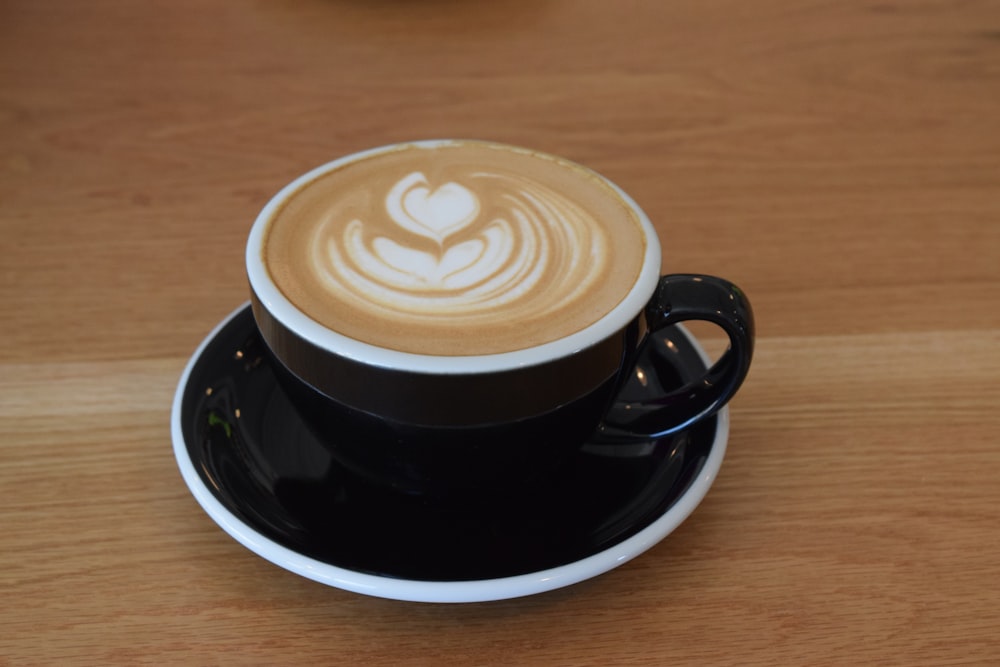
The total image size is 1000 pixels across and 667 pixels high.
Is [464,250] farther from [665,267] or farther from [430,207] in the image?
[665,267]

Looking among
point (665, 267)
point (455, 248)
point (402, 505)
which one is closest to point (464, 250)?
point (455, 248)

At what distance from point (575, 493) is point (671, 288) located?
13 centimetres

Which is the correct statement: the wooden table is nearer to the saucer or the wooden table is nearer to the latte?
the saucer

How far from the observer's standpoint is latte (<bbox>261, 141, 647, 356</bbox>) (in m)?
0.47

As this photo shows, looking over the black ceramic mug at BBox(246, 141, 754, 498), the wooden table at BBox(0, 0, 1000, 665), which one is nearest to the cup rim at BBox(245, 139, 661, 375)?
the black ceramic mug at BBox(246, 141, 754, 498)

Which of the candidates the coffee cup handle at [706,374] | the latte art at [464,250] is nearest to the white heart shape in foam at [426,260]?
the latte art at [464,250]

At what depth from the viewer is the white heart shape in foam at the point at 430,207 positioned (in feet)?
1.79

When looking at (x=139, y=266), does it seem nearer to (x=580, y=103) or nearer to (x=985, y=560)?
(x=580, y=103)

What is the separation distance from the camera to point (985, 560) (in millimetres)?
517

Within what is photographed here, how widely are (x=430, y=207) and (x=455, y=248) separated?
5cm

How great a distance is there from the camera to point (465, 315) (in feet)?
1.55

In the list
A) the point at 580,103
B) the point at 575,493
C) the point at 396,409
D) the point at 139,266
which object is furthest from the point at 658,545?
the point at 580,103

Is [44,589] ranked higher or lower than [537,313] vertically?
lower

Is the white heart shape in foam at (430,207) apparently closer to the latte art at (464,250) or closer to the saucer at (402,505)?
the latte art at (464,250)
